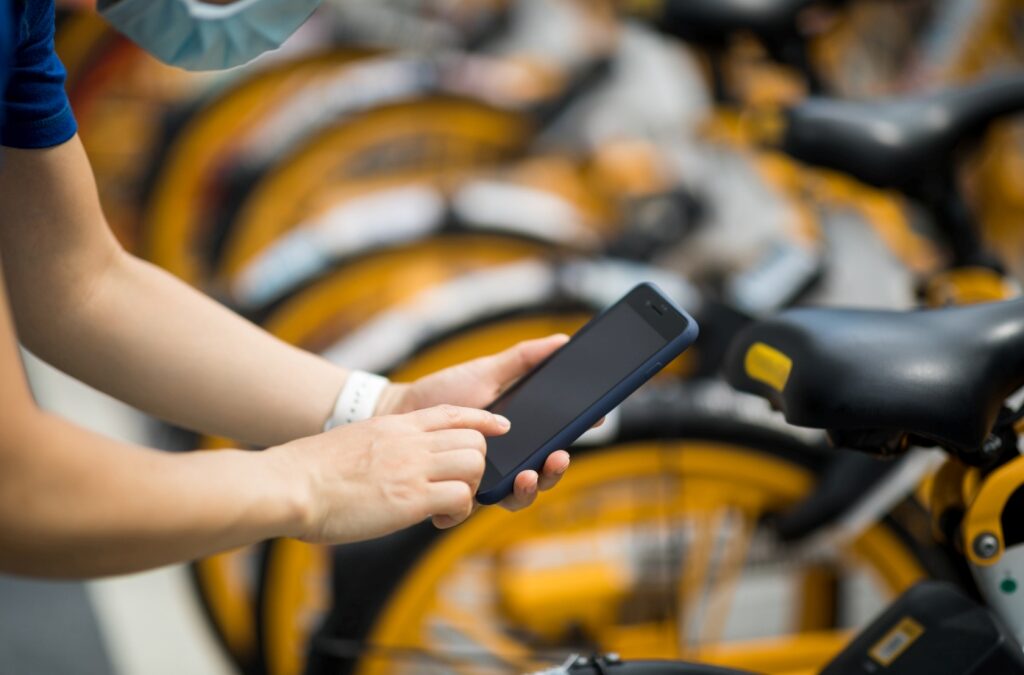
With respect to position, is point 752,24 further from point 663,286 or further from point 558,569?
point 558,569

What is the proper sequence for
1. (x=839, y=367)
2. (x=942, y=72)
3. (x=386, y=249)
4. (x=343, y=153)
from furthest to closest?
(x=343, y=153) < (x=942, y=72) < (x=386, y=249) < (x=839, y=367)

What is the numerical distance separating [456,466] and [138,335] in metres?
0.29

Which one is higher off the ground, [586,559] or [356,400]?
[356,400]

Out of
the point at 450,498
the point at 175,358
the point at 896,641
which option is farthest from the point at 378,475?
the point at 896,641

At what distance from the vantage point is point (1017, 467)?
0.77 meters

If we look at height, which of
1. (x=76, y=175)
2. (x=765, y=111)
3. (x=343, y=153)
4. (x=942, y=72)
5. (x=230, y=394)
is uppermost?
(x=76, y=175)

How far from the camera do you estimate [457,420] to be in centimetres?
65

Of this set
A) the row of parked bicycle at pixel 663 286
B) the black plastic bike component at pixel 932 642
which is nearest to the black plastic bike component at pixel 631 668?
the row of parked bicycle at pixel 663 286

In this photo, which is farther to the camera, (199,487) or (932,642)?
(932,642)

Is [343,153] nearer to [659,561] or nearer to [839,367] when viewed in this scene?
[659,561]

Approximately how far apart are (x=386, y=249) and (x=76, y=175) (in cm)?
88

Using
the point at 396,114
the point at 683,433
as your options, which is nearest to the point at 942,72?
the point at 396,114

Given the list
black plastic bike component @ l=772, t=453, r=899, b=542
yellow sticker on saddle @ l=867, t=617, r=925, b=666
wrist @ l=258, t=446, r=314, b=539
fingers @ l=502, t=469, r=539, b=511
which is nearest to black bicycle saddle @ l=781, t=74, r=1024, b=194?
black plastic bike component @ l=772, t=453, r=899, b=542

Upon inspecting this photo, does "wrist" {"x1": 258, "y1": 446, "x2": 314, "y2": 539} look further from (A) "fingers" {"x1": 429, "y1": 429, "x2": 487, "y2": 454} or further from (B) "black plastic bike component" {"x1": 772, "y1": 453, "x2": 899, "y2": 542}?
(B) "black plastic bike component" {"x1": 772, "y1": 453, "x2": 899, "y2": 542}
